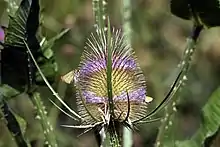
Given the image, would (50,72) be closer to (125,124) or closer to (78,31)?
(125,124)

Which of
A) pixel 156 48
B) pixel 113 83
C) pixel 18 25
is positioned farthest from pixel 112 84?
pixel 156 48

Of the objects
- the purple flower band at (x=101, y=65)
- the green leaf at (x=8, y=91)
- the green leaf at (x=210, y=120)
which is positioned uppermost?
the purple flower band at (x=101, y=65)

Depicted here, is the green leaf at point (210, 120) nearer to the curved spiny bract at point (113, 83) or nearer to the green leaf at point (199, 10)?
the green leaf at point (199, 10)

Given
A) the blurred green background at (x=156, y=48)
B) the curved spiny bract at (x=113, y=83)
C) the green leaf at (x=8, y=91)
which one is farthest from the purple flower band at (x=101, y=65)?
the blurred green background at (x=156, y=48)

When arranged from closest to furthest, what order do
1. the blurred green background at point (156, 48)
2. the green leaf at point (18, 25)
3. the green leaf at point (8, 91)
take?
the green leaf at point (18, 25) < the green leaf at point (8, 91) < the blurred green background at point (156, 48)

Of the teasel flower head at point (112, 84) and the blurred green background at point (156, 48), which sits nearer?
the teasel flower head at point (112, 84)

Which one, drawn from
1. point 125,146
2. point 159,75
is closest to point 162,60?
point 159,75

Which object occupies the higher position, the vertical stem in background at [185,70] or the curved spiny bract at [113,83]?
the curved spiny bract at [113,83]

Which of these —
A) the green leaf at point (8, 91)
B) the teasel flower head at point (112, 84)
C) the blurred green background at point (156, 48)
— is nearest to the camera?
the teasel flower head at point (112, 84)
